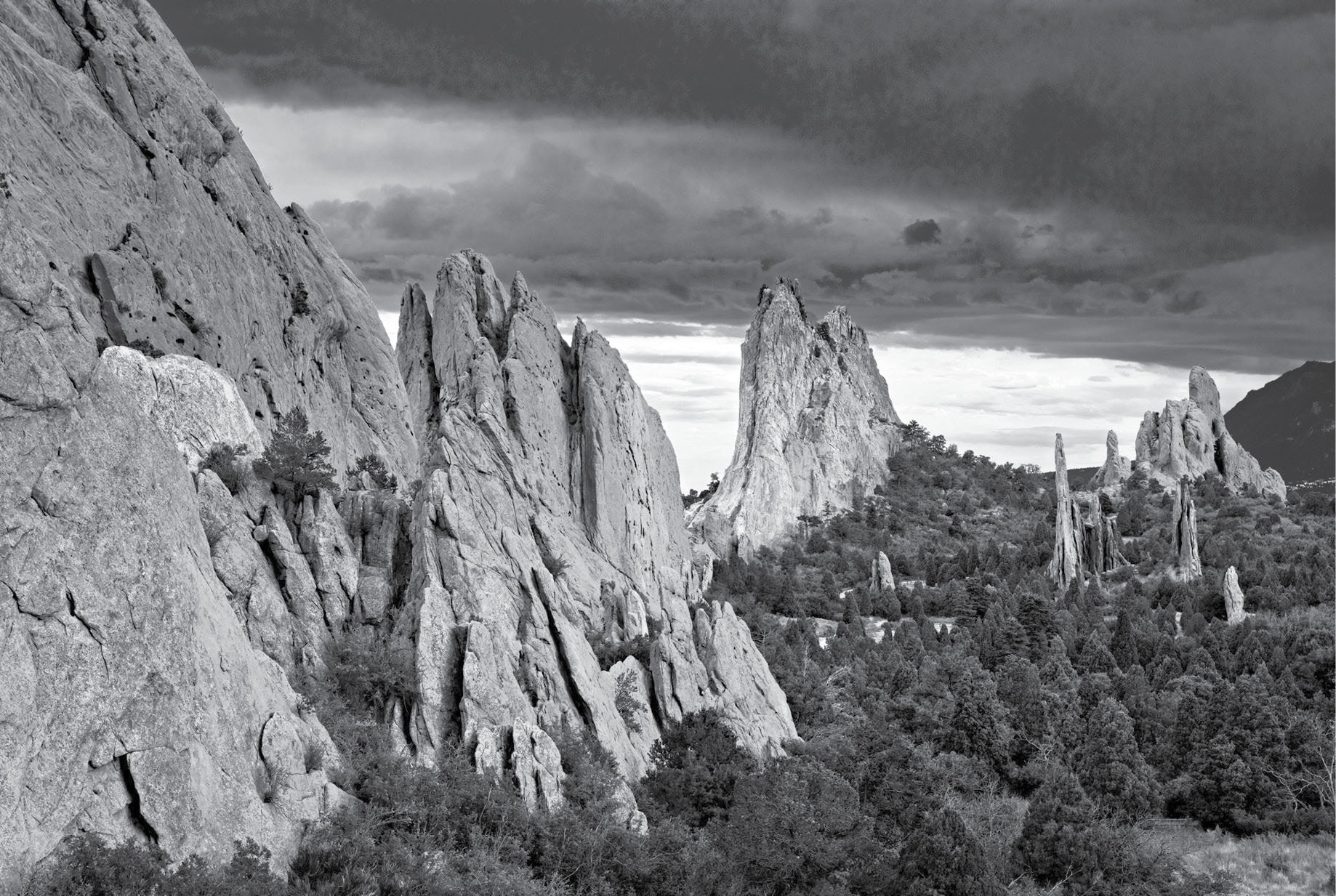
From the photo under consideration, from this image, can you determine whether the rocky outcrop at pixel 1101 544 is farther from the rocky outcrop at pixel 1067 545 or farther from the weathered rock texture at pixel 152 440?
the weathered rock texture at pixel 152 440

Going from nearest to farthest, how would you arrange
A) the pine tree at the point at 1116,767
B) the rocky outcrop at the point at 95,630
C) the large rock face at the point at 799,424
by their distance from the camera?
the rocky outcrop at the point at 95,630, the pine tree at the point at 1116,767, the large rock face at the point at 799,424

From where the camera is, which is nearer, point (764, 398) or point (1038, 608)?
point (1038, 608)

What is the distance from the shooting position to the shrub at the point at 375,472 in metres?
47.5

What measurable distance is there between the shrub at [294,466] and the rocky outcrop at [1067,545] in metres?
90.4

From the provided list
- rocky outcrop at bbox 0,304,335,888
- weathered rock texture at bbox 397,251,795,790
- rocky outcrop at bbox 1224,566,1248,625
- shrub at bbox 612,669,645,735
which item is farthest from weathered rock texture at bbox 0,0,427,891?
rocky outcrop at bbox 1224,566,1248,625

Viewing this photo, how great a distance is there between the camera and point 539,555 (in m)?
48.5

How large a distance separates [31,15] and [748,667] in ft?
132

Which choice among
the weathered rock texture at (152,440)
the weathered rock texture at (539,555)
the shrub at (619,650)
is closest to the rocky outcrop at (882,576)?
the weathered rock texture at (539,555)

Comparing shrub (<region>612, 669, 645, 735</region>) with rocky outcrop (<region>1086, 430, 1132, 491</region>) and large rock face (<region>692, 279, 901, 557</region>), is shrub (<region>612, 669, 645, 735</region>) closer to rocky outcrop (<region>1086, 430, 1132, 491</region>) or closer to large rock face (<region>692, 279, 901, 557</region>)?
large rock face (<region>692, 279, 901, 557</region>)

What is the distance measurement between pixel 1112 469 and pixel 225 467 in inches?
5988

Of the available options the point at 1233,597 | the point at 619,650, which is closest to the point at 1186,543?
the point at 1233,597

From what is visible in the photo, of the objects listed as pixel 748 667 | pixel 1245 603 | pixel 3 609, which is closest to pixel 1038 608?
pixel 1245 603

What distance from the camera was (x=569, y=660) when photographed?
40.9m

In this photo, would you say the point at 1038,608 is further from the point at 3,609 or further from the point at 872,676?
the point at 3,609
